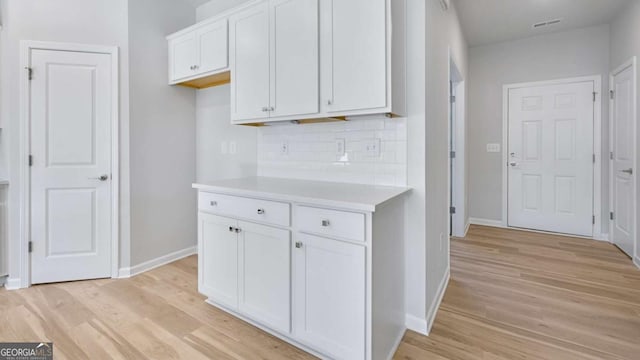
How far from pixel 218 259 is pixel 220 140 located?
5.05ft

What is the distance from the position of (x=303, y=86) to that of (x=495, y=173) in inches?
153

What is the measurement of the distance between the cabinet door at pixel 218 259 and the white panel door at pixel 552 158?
431 centimetres

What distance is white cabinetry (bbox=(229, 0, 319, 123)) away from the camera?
2.06 m

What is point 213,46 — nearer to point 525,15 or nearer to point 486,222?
point 525,15

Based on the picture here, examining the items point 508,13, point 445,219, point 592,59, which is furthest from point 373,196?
point 592,59

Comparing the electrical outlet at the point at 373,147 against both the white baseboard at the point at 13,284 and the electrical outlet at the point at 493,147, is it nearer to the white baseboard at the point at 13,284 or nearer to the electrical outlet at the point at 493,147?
the white baseboard at the point at 13,284

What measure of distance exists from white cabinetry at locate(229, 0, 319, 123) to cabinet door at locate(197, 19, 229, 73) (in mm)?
→ 96

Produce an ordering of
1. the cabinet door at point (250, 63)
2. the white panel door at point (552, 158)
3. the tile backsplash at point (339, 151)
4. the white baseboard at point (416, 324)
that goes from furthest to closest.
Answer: the white panel door at point (552, 158) < the cabinet door at point (250, 63) < the tile backsplash at point (339, 151) < the white baseboard at point (416, 324)

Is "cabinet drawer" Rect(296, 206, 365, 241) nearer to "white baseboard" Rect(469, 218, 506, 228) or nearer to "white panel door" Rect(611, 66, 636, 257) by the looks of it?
"white panel door" Rect(611, 66, 636, 257)

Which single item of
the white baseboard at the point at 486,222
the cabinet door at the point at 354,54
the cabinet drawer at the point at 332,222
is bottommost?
the white baseboard at the point at 486,222

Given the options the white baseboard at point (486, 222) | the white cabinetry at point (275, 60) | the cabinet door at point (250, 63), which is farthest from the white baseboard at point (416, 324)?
the white baseboard at point (486, 222)

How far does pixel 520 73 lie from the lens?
14.5ft

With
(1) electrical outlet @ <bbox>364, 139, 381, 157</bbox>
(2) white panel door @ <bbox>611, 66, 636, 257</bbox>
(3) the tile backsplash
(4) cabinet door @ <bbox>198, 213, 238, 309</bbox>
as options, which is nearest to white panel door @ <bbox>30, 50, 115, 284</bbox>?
(4) cabinet door @ <bbox>198, 213, 238, 309</bbox>

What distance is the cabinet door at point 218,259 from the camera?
2082mm
